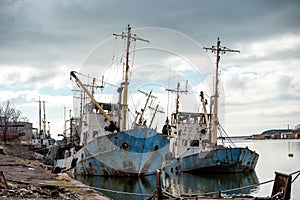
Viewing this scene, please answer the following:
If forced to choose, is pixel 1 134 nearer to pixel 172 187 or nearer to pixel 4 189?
pixel 172 187

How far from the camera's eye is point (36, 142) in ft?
223

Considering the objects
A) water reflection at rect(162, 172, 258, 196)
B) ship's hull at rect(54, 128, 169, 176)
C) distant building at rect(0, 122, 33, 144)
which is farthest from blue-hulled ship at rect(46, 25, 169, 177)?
distant building at rect(0, 122, 33, 144)

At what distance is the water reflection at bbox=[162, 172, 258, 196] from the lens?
26.6 meters

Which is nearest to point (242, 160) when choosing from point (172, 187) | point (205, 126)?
point (205, 126)

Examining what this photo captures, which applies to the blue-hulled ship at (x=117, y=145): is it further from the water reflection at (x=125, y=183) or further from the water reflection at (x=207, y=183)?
the water reflection at (x=207, y=183)

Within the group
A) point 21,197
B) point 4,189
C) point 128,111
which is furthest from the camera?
point 128,111

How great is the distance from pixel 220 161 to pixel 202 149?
4.49 meters

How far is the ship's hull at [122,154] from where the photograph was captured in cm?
2928

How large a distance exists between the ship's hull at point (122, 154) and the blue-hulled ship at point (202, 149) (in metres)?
6.35

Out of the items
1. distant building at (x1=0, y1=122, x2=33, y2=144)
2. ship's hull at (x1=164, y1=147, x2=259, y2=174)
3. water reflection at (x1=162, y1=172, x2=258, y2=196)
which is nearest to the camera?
water reflection at (x1=162, y1=172, x2=258, y2=196)

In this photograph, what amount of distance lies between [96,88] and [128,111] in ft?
37.4

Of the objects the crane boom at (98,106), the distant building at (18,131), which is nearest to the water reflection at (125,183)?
the crane boom at (98,106)

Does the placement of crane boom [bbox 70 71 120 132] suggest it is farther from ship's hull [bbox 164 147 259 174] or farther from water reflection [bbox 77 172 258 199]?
ship's hull [bbox 164 147 259 174]

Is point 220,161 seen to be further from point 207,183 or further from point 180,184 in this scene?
point 180,184
